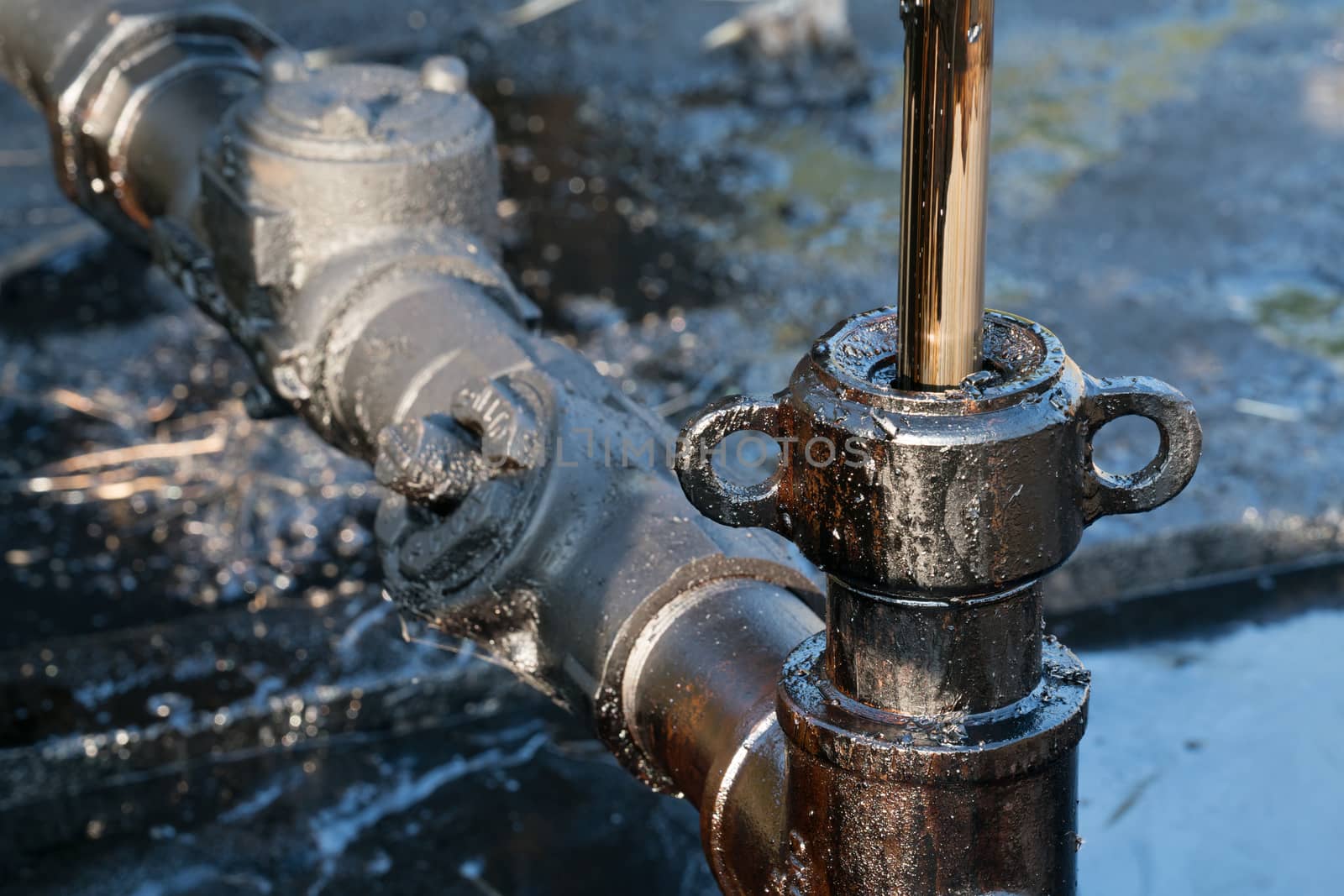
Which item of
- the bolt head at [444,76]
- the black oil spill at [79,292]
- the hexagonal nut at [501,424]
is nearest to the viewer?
the hexagonal nut at [501,424]

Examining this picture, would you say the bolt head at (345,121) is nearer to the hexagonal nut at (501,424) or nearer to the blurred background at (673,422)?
the hexagonal nut at (501,424)

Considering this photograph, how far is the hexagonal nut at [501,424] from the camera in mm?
1560

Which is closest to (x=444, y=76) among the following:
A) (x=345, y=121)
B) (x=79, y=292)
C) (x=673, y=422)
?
(x=345, y=121)

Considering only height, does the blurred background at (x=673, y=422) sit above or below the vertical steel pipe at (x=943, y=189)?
below

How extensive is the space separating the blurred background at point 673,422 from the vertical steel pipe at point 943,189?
1040mm

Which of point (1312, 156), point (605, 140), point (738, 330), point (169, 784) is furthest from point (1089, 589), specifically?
point (605, 140)

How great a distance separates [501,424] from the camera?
62.0 inches

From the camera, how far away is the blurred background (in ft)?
7.63

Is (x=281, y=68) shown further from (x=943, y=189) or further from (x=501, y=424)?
(x=943, y=189)

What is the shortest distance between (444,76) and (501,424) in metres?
0.73

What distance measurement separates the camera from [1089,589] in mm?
2758

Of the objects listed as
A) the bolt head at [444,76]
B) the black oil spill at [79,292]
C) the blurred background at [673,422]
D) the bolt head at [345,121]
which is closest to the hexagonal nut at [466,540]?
the blurred background at [673,422]

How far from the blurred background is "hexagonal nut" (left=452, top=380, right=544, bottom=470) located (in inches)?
15.7

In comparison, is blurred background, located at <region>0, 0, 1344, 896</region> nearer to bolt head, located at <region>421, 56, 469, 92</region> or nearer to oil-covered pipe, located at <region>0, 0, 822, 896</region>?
oil-covered pipe, located at <region>0, 0, 822, 896</region>
